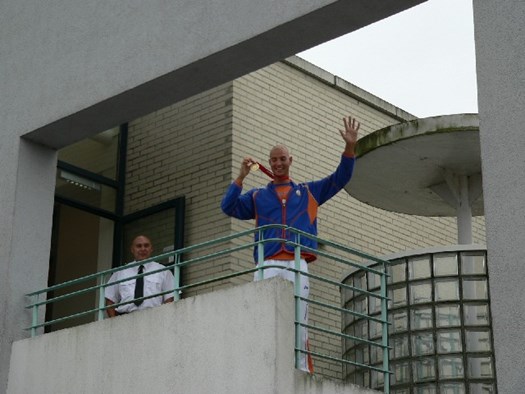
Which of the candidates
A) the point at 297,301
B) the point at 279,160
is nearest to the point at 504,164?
the point at 297,301

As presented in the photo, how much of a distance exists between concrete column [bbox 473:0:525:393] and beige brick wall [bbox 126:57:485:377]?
198 inches

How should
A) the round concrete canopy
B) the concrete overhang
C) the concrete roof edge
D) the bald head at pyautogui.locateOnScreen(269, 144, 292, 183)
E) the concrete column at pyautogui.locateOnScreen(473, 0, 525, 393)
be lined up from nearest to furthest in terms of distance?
the concrete column at pyautogui.locateOnScreen(473, 0, 525, 393) → the concrete overhang → the bald head at pyautogui.locateOnScreen(269, 144, 292, 183) → the round concrete canopy → the concrete roof edge

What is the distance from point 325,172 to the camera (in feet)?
53.4

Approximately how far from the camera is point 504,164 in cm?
955

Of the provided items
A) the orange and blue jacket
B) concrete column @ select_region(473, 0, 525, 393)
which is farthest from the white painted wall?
concrete column @ select_region(473, 0, 525, 393)

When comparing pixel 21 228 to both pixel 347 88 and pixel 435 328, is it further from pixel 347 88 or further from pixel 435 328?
pixel 347 88

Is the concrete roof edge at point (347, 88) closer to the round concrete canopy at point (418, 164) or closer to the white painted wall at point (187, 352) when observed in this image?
the round concrete canopy at point (418, 164)

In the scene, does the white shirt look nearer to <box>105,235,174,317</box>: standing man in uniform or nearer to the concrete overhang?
<box>105,235,174,317</box>: standing man in uniform

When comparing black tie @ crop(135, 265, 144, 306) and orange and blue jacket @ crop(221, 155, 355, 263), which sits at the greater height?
orange and blue jacket @ crop(221, 155, 355, 263)

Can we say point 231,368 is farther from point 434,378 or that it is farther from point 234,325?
point 434,378

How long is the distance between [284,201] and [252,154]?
11.2ft

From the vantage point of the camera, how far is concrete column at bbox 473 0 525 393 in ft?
30.0

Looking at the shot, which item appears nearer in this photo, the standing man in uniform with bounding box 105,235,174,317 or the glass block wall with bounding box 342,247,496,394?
the glass block wall with bounding box 342,247,496,394

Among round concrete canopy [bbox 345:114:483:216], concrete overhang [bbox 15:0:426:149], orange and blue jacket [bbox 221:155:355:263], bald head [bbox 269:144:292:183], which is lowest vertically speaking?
orange and blue jacket [bbox 221:155:355:263]
